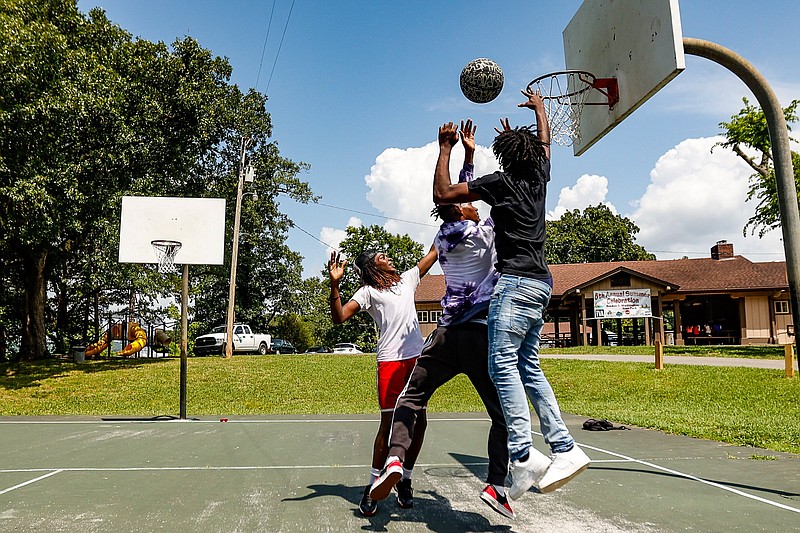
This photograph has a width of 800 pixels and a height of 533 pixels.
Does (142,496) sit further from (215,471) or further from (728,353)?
(728,353)

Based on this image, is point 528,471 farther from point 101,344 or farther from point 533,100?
point 101,344

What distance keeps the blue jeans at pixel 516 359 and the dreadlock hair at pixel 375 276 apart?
1.16 metres

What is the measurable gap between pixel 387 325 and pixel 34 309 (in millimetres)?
21962

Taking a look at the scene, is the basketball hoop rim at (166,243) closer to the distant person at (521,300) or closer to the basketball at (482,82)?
the basketball at (482,82)

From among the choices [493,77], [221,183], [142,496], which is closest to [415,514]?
[142,496]

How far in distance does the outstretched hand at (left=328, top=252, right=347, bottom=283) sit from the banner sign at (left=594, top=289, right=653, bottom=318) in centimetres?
2969

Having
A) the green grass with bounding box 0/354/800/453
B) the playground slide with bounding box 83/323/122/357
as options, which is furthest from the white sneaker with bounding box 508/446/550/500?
the playground slide with bounding box 83/323/122/357

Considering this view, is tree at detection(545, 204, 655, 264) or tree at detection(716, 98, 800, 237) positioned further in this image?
tree at detection(545, 204, 655, 264)

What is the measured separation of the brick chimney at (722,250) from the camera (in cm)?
4144

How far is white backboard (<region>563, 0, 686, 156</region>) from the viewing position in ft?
16.5

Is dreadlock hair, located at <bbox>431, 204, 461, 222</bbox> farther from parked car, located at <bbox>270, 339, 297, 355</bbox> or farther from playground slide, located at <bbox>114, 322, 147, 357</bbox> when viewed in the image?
parked car, located at <bbox>270, 339, 297, 355</bbox>

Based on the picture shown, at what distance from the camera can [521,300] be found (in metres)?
3.47

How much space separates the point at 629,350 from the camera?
27.2 meters

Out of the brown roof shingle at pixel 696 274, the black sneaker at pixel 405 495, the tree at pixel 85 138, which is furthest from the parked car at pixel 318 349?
the black sneaker at pixel 405 495
